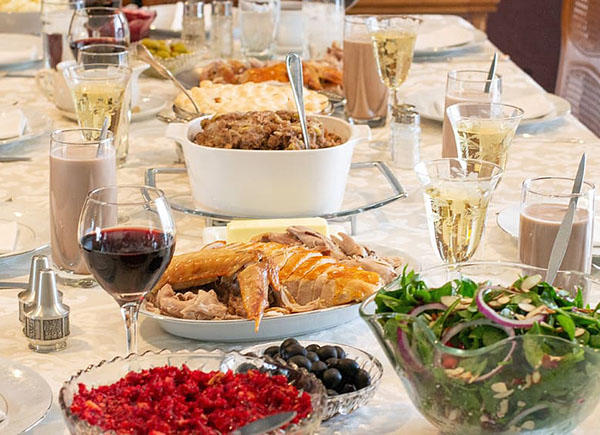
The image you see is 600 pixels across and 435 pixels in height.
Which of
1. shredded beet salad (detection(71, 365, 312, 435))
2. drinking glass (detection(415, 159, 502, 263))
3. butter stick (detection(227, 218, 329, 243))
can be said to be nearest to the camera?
shredded beet salad (detection(71, 365, 312, 435))

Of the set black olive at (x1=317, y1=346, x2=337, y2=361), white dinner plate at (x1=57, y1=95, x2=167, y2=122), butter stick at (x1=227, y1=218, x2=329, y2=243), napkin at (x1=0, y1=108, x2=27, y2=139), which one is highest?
black olive at (x1=317, y1=346, x2=337, y2=361)

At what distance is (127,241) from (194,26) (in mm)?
2038

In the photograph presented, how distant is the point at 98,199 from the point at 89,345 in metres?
0.23

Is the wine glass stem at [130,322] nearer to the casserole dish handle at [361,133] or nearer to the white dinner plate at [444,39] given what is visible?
the casserole dish handle at [361,133]

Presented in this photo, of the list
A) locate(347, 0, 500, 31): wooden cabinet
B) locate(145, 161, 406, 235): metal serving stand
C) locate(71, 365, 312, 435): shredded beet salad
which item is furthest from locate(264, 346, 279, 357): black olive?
locate(347, 0, 500, 31): wooden cabinet

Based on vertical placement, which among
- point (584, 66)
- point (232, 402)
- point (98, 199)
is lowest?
point (584, 66)

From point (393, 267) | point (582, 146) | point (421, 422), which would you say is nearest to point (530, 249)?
point (393, 267)

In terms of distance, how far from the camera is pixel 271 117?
1696 millimetres

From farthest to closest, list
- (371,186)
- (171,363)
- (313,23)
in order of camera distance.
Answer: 1. (313,23)
2. (371,186)
3. (171,363)

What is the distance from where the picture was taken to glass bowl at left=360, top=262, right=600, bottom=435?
2.94ft

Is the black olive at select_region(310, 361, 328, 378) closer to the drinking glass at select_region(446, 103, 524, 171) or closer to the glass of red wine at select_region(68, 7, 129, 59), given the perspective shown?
the drinking glass at select_region(446, 103, 524, 171)

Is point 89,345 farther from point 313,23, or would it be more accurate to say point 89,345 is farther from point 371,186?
point 313,23

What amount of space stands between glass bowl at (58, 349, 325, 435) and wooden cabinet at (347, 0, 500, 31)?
4.11m

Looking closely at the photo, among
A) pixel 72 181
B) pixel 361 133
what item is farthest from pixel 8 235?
pixel 361 133
